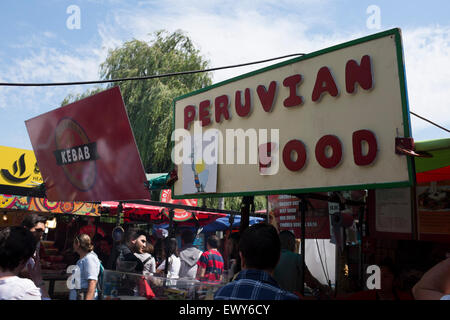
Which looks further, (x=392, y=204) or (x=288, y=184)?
(x=392, y=204)

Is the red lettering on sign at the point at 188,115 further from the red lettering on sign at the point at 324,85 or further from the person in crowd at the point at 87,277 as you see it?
the person in crowd at the point at 87,277

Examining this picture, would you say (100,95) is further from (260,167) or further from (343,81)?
(343,81)

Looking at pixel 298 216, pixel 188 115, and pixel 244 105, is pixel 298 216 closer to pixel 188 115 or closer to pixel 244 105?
pixel 188 115

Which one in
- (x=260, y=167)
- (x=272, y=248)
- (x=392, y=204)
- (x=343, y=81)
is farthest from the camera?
(x=392, y=204)

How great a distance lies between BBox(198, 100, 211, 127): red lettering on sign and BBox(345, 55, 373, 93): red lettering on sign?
193 centimetres

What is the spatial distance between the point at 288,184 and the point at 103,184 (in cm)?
360

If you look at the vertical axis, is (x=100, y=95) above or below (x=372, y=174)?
above

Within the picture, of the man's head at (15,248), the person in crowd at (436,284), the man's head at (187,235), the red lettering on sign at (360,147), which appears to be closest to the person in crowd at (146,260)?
the man's head at (187,235)

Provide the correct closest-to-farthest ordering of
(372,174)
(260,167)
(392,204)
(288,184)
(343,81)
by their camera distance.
→ 1. (372,174)
2. (343,81)
3. (288,184)
4. (260,167)
5. (392,204)

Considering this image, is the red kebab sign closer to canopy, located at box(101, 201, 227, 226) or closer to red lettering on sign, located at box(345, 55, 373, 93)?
red lettering on sign, located at box(345, 55, 373, 93)

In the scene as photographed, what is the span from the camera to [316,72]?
4148 millimetres

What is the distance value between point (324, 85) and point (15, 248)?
3.11 m

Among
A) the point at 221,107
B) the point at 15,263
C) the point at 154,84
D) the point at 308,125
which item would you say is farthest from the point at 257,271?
the point at 154,84
